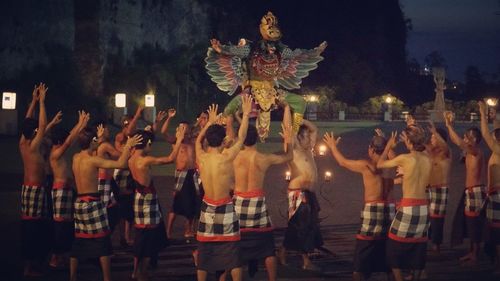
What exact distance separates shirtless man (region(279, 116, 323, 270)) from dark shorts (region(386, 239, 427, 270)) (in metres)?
1.49

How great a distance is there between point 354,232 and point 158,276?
3.88 m

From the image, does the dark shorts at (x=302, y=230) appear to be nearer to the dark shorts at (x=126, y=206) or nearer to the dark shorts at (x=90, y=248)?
the dark shorts at (x=90, y=248)

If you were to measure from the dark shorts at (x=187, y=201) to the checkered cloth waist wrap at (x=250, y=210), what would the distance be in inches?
115

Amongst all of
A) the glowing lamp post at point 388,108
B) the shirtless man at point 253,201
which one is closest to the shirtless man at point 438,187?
the shirtless man at point 253,201

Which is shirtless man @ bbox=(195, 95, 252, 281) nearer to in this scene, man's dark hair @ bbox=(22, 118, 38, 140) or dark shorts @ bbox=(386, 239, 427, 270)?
dark shorts @ bbox=(386, 239, 427, 270)

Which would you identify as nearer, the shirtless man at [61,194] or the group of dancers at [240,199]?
the group of dancers at [240,199]

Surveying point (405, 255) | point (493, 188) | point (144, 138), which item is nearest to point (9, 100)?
point (144, 138)

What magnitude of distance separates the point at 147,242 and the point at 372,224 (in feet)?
8.11

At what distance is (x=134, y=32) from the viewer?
44.7 m

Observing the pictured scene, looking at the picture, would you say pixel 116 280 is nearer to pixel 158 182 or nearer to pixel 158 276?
pixel 158 276

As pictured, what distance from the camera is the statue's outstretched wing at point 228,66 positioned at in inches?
460

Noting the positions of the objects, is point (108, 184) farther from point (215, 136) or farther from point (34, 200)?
point (215, 136)

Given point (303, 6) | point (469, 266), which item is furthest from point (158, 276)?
point (303, 6)

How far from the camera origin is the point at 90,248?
7.58 meters
